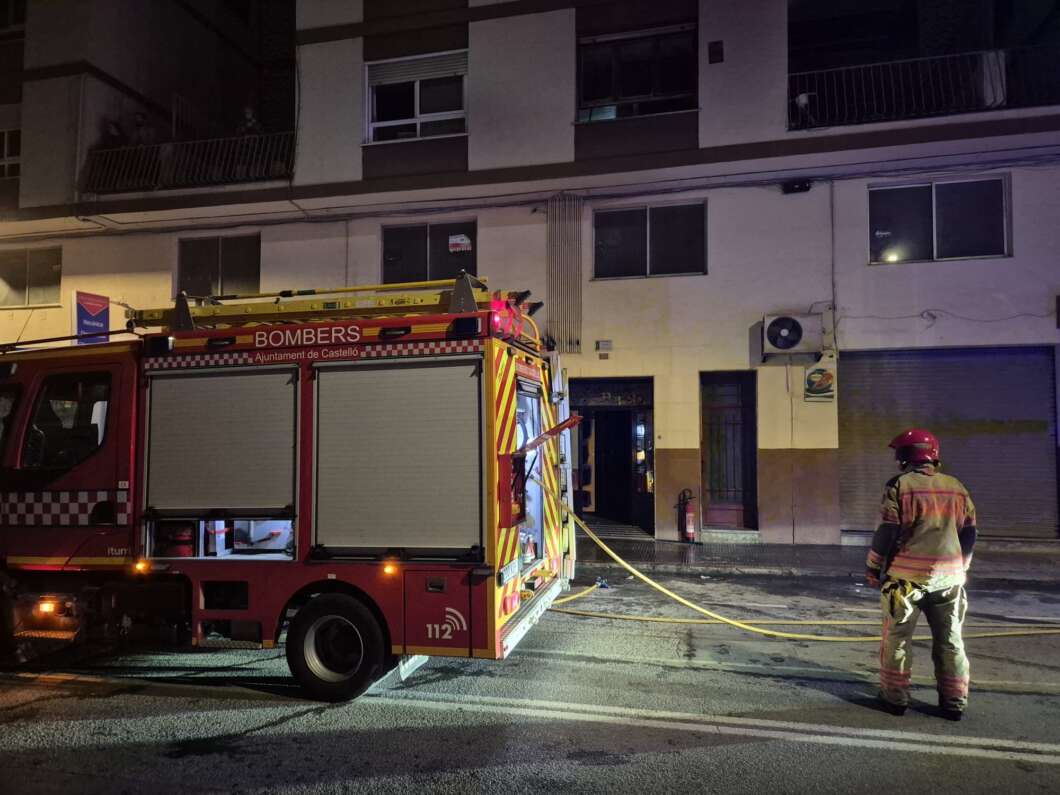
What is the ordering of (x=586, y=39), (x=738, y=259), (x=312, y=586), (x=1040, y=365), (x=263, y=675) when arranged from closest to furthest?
(x=312, y=586) < (x=263, y=675) < (x=1040, y=365) < (x=738, y=259) < (x=586, y=39)

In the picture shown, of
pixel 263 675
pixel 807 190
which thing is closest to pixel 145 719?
pixel 263 675

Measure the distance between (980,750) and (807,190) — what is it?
399 inches

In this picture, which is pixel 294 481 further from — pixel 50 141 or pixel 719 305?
pixel 50 141

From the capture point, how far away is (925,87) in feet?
39.1

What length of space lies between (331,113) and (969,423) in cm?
1362

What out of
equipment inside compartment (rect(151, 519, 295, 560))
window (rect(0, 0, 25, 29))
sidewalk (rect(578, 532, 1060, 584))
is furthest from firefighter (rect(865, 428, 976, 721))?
window (rect(0, 0, 25, 29))

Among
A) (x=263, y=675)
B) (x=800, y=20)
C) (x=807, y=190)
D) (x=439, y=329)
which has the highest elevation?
(x=800, y=20)

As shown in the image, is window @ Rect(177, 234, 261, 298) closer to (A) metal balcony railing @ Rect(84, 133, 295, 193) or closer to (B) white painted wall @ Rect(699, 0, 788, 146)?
(A) metal balcony railing @ Rect(84, 133, 295, 193)

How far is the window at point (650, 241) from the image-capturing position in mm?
12477

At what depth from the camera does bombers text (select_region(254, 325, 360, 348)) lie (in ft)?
15.6

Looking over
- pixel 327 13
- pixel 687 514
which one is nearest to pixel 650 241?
pixel 687 514

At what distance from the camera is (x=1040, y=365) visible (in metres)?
11.3

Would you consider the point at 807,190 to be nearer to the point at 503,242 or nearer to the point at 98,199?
the point at 503,242

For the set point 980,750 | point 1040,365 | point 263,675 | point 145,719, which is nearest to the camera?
point 980,750
